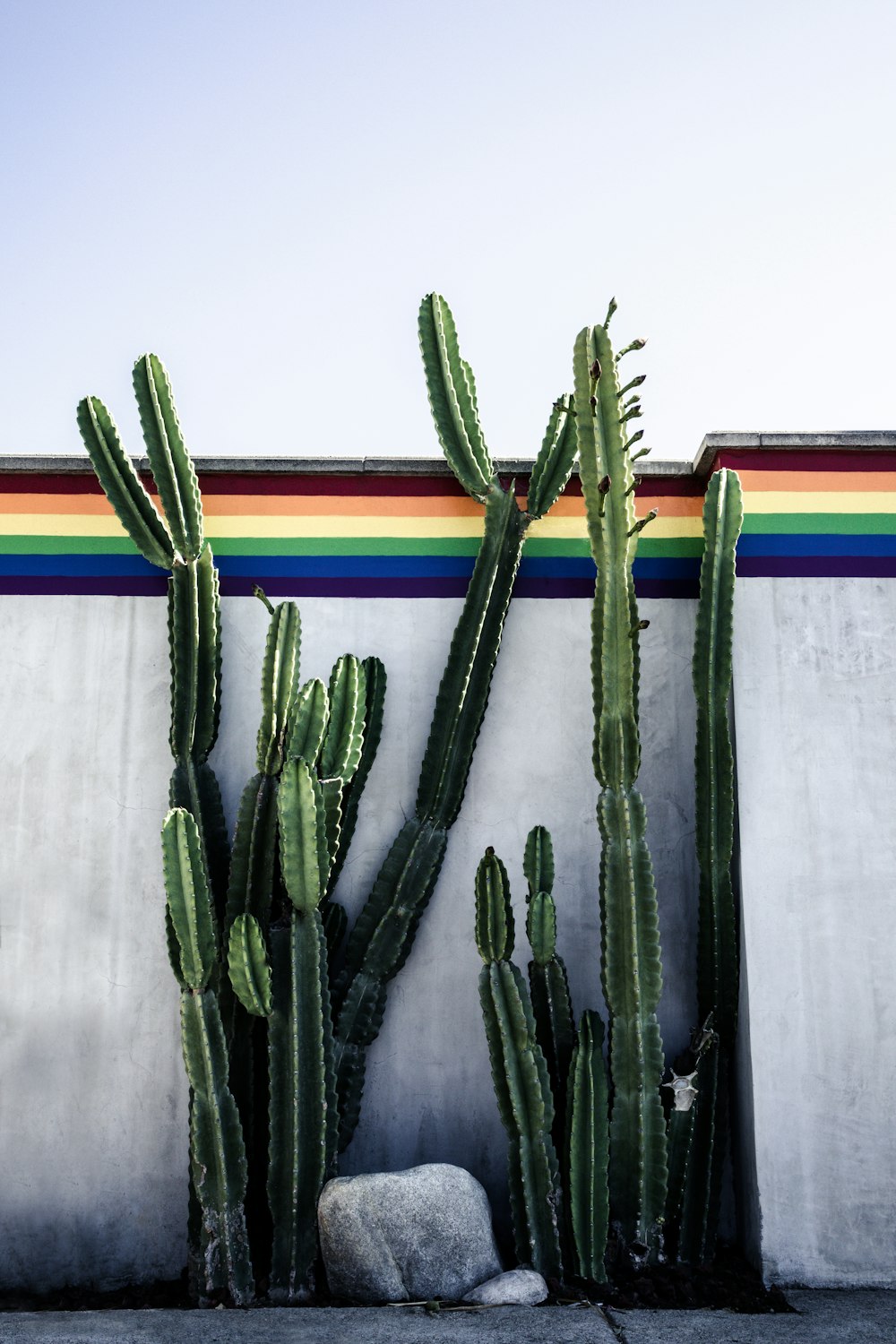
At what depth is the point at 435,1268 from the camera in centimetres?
422

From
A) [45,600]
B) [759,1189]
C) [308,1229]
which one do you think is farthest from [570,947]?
[45,600]

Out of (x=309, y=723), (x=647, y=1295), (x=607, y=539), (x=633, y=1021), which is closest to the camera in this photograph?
(x=647, y=1295)

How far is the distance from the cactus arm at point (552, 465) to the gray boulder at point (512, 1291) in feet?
9.38

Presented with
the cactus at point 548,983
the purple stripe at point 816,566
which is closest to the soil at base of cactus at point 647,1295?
the cactus at point 548,983

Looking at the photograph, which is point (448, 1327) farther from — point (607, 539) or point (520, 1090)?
point (607, 539)

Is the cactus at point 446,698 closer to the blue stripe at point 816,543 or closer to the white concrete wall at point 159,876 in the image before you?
the white concrete wall at point 159,876

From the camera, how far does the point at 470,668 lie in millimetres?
4988

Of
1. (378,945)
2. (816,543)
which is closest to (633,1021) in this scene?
(378,945)

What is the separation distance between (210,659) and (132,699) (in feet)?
1.87

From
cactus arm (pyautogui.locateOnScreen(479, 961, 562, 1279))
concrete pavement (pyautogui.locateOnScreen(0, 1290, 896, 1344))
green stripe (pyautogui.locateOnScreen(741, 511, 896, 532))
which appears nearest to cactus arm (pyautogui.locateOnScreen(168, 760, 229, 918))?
cactus arm (pyautogui.locateOnScreen(479, 961, 562, 1279))

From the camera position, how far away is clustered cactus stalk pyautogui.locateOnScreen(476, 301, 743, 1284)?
4.37 metres

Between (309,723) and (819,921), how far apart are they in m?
2.09

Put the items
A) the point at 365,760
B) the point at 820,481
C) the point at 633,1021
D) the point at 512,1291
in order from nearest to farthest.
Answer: the point at 512,1291, the point at 633,1021, the point at 365,760, the point at 820,481

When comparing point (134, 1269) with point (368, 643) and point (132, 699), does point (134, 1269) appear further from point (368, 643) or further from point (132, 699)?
point (368, 643)
